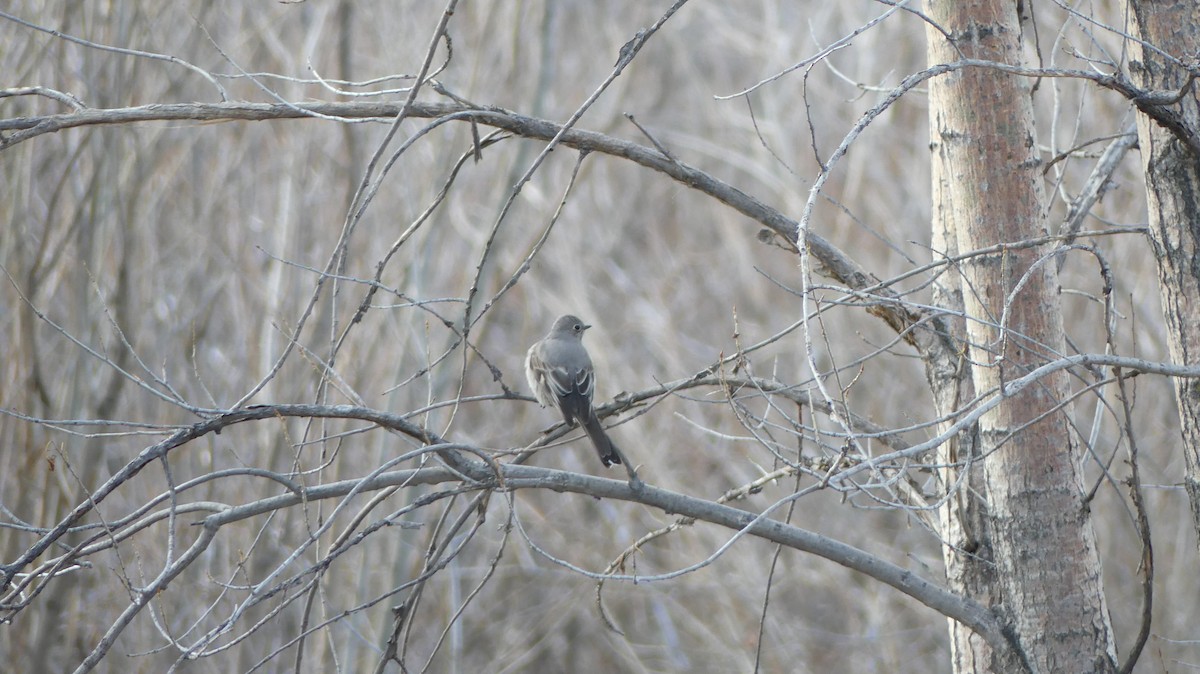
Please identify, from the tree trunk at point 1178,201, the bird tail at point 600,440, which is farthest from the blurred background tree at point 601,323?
the bird tail at point 600,440

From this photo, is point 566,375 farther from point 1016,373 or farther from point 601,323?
point 601,323

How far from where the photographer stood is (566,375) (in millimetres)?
5965

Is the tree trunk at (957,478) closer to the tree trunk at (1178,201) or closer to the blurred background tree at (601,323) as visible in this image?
the blurred background tree at (601,323)

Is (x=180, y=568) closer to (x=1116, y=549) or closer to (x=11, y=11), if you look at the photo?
(x=11, y=11)

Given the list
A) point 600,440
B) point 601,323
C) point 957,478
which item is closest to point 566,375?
point 600,440

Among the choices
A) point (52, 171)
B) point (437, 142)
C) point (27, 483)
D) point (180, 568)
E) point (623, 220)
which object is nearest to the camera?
point (180, 568)

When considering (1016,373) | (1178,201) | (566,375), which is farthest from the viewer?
(566,375)

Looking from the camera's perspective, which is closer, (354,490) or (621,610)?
(354,490)

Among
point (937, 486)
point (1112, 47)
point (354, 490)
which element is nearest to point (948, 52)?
point (937, 486)

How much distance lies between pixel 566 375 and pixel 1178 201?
3.20 meters

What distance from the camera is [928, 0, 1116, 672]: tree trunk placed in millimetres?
3543

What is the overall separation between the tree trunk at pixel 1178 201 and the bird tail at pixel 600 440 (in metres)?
2.04

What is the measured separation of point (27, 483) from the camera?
23.1ft

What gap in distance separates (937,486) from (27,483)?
5498 mm
